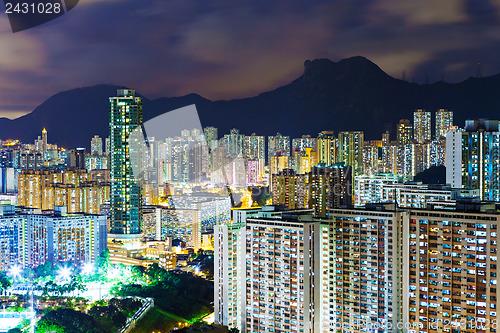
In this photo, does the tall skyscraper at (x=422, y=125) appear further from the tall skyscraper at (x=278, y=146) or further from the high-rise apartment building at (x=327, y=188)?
the tall skyscraper at (x=278, y=146)

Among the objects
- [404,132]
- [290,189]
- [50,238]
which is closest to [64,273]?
[50,238]

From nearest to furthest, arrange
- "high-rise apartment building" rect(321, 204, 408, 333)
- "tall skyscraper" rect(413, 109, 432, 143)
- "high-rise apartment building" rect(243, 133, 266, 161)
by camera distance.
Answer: "high-rise apartment building" rect(321, 204, 408, 333) → "tall skyscraper" rect(413, 109, 432, 143) → "high-rise apartment building" rect(243, 133, 266, 161)

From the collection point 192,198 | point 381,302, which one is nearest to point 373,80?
point 192,198

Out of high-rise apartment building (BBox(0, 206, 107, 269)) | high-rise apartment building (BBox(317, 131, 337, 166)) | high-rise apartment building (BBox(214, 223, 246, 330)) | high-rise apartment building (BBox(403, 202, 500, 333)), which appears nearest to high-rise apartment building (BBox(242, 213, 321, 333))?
high-rise apartment building (BBox(214, 223, 246, 330))

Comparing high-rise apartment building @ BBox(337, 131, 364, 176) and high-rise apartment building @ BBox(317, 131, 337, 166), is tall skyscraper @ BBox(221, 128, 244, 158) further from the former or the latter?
high-rise apartment building @ BBox(337, 131, 364, 176)

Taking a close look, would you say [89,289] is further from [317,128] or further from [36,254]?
[317,128]

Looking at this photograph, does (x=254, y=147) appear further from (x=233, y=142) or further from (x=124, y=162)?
(x=124, y=162)

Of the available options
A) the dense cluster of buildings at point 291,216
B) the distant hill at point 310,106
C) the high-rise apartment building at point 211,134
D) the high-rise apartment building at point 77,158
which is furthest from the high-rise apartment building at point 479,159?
the high-rise apartment building at point 77,158
